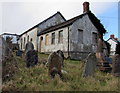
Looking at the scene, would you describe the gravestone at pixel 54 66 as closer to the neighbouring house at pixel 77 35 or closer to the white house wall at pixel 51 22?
the neighbouring house at pixel 77 35

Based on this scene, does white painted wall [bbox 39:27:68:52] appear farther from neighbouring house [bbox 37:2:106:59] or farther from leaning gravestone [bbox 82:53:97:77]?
leaning gravestone [bbox 82:53:97:77]

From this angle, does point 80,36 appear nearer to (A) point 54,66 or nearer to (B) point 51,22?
(B) point 51,22

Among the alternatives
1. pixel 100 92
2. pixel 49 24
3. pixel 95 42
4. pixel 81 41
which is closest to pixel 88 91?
pixel 100 92

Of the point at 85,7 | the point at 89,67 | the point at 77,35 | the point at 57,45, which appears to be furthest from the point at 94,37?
the point at 89,67

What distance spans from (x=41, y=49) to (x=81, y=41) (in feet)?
23.0

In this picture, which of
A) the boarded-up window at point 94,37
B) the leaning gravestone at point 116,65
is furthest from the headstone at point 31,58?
the boarded-up window at point 94,37

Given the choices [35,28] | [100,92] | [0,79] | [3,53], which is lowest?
[100,92]

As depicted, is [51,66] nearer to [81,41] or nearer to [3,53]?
[3,53]

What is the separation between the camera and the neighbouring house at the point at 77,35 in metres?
17.0

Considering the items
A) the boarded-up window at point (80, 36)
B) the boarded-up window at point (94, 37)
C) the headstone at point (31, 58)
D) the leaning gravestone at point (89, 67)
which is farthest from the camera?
the boarded-up window at point (94, 37)

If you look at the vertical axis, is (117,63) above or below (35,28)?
below

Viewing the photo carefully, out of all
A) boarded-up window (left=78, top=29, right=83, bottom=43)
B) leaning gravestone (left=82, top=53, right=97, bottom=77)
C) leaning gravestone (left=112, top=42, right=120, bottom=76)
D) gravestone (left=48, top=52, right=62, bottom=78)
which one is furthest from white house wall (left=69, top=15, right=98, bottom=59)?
gravestone (left=48, top=52, right=62, bottom=78)

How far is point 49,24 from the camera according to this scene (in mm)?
24328

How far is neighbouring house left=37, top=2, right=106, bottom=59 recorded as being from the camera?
17031 millimetres
